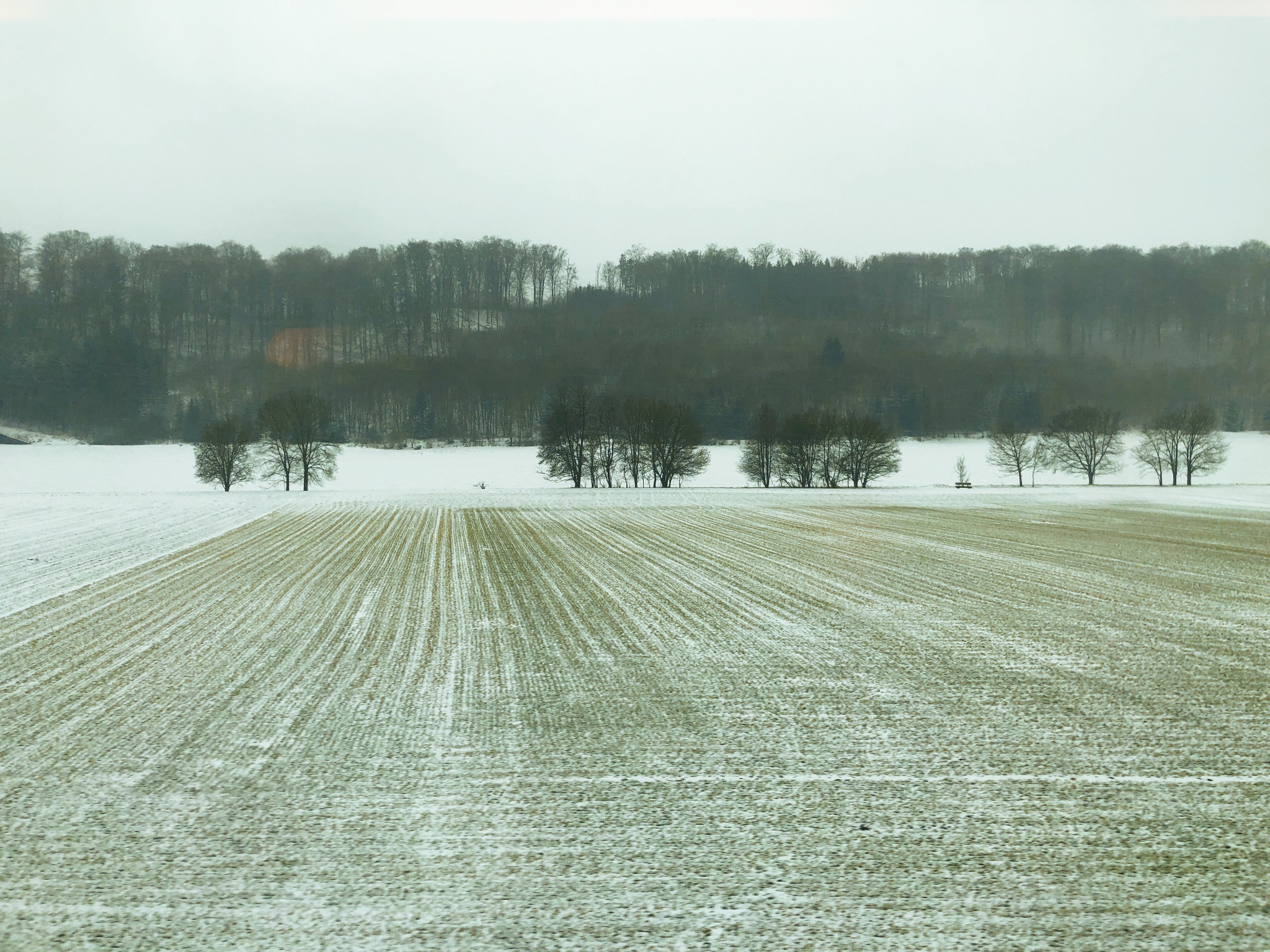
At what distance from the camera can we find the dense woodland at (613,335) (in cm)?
10312

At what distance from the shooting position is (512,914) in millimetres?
3748

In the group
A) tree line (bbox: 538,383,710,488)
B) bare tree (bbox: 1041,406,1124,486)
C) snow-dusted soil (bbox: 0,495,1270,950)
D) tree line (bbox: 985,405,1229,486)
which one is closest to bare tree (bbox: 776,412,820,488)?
tree line (bbox: 538,383,710,488)

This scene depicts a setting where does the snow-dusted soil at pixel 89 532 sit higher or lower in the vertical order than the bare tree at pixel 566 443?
lower

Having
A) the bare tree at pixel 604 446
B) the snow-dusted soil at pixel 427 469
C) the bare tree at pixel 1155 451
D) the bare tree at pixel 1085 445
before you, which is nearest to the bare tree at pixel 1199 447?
the bare tree at pixel 1155 451

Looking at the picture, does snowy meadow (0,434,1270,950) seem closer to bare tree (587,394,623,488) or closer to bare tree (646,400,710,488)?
bare tree (587,394,623,488)

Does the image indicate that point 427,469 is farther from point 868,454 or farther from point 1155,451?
point 1155,451

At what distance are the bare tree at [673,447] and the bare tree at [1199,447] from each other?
4245cm

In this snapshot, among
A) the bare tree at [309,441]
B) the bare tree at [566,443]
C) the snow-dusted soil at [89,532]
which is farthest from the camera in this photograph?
the bare tree at [566,443]

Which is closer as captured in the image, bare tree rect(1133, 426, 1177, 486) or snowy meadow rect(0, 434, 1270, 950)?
snowy meadow rect(0, 434, 1270, 950)

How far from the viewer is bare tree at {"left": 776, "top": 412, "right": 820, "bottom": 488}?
71562 millimetres

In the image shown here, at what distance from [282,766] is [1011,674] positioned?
20.5ft

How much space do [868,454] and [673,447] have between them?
16109mm

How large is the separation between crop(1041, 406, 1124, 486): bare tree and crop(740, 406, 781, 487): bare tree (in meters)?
25.3

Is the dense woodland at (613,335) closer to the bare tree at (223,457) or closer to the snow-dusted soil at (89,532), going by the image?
the bare tree at (223,457)
